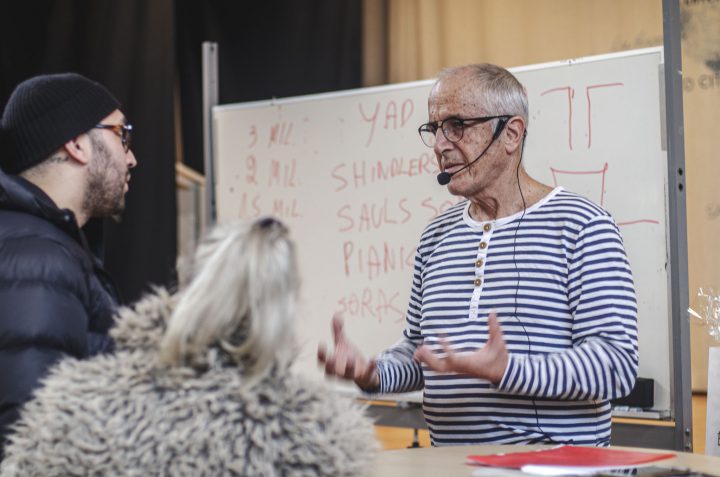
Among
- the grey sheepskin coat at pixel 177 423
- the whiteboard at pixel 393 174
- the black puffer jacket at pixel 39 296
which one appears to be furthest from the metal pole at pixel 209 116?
the grey sheepskin coat at pixel 177 423

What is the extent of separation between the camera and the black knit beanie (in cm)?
153

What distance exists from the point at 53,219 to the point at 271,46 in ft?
12.1

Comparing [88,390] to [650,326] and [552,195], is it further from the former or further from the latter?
[650,326]

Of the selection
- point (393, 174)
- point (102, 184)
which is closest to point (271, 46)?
point (393, 174)

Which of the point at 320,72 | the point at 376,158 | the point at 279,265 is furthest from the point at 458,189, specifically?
the point at 320,72

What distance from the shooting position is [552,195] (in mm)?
1752

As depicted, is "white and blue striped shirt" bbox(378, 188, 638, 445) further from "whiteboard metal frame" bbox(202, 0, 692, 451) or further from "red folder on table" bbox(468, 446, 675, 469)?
"whiteboard metal frame" bbox(202, 0, 692, 451)

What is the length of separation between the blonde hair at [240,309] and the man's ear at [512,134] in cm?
110

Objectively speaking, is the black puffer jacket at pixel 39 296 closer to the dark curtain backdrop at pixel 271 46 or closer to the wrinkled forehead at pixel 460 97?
the wrinkled forehead at pixel 460 97

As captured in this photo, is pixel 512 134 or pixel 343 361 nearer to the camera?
pixel 343 361

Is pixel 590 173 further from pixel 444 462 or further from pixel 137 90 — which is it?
pixel 137 90

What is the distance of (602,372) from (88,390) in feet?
3.22

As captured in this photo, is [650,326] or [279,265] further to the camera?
[650,326]

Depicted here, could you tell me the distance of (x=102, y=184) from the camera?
1.63 m
